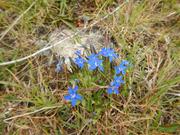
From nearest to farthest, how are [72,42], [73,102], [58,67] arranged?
[73,102]
[58,67]
[72,42]

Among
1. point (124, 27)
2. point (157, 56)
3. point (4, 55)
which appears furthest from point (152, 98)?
point (4, 55)

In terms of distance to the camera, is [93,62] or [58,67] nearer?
[93,62]

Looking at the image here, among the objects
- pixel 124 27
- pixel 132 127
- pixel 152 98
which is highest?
pixel 124 27

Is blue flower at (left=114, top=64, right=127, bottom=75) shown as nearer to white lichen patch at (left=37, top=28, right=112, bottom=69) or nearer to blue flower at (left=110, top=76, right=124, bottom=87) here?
blue flower at (left=110, top=76, right=124, bottom=87)

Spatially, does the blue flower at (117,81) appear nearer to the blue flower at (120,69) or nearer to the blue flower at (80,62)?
the blue flower at (120,69)

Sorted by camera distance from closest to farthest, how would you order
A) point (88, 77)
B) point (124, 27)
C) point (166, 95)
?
point (88, 77), point (166, 95), point (124, 27)

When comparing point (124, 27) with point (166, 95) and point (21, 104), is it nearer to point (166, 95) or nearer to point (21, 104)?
point (166, 95)

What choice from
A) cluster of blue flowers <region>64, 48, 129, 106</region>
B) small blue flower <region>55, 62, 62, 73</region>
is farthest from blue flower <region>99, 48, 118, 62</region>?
small blue flower <region>55, 62, 62, 73</region>

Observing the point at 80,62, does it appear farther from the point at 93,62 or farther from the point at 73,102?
the point at 73,102

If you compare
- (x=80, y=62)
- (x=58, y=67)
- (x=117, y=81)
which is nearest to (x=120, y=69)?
(x=117, y=81)
